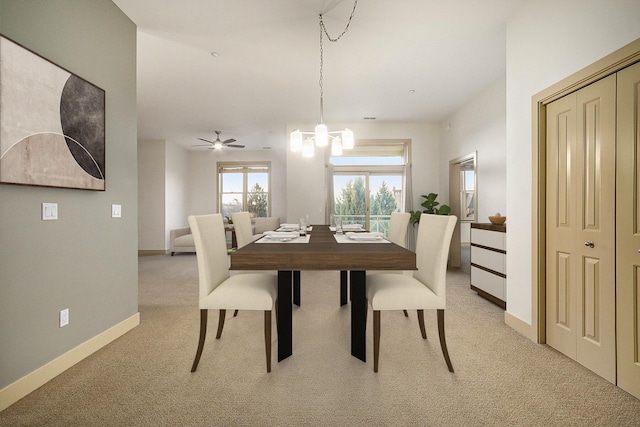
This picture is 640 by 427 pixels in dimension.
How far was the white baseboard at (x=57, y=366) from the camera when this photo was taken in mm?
1616

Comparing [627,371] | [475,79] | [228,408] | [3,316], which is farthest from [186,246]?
[627,371]

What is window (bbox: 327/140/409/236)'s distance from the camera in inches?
247

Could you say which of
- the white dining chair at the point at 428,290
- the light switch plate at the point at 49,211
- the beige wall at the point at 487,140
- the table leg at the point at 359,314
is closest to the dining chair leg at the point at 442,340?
the white dining chair at the point at 428,290

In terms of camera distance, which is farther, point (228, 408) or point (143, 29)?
point (143, 29)

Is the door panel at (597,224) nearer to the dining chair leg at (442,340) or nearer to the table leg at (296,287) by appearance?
the dining chair leg at (442,340)

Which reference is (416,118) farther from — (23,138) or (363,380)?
(23,138)

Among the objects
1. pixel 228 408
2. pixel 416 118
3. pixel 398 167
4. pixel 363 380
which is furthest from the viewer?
pixel 398 167

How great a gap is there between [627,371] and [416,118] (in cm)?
491

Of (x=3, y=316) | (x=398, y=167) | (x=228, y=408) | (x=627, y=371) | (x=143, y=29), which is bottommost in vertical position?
(x=228, y=408)

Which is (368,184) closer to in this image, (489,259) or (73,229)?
(489,259)

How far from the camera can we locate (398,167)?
6.19 meters

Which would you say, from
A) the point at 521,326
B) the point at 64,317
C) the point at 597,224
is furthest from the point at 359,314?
the point at 64,317

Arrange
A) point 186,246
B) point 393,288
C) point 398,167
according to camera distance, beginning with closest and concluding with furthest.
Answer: point 393,288 → point 398,167 → point 186,246

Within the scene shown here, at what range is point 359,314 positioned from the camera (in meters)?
2.09
